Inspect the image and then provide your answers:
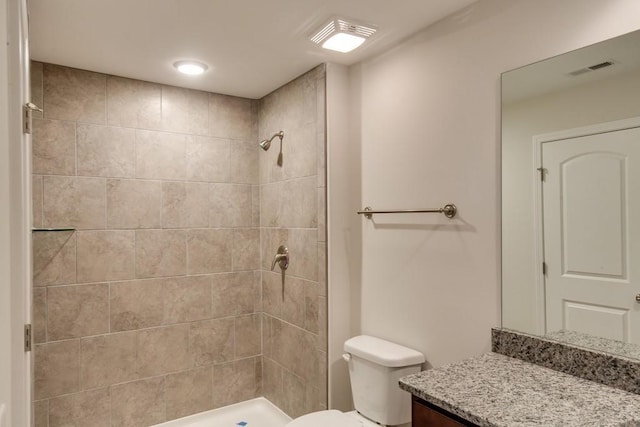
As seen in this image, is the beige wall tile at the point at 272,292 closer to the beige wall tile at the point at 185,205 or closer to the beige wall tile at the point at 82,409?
the beige wall tile at the point at 185,205

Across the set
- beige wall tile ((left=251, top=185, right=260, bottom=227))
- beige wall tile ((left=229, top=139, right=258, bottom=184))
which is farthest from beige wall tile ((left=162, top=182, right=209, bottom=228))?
beige wall tile ((left=251, top=185, right=260, bottom=227))

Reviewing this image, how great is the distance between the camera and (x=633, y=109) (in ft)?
4.33

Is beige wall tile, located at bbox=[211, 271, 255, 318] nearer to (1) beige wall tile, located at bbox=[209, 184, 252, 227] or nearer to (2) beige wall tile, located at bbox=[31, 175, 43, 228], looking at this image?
(1) beige wall tile, located at bbox=[209, 184, 252, 227]

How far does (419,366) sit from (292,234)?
1.16 meters

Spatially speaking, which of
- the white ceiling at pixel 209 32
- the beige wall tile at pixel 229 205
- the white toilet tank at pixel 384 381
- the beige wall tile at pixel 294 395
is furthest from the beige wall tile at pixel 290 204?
the beige wall tile at pixel 294 395

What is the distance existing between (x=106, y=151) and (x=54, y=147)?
0.88 feet

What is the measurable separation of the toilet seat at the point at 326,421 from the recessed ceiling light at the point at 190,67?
1.97 meters

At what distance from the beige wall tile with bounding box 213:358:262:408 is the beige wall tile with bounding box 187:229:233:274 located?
70 cm

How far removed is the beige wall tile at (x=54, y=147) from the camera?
94.3 inches

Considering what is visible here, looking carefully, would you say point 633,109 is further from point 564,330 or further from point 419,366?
point 419,366

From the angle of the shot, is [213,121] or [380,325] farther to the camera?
[213,121]

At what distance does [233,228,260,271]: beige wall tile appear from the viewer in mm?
3047

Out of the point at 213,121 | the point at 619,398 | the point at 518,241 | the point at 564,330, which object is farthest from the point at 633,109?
the point at 213,121

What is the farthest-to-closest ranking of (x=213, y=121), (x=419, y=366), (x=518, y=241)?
(x=213, y=121)
(x=419, y=366)
(x=518, y=241)
